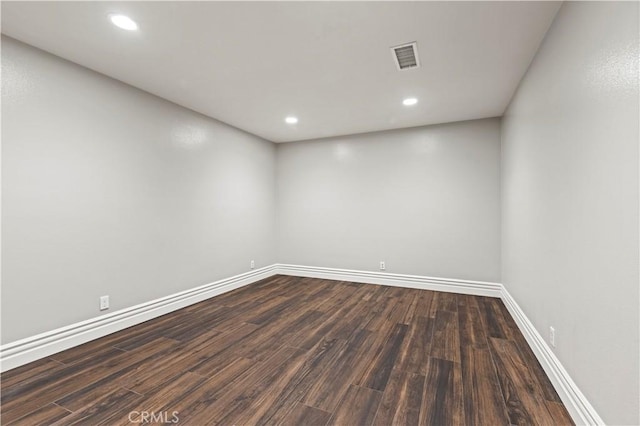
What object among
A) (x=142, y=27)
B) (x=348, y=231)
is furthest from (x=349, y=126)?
(x=142, y=27)

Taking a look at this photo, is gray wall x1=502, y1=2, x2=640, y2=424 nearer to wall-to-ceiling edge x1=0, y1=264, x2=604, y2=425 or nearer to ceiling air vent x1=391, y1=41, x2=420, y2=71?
wall-to-ceiling edge x1=0, y1=264, x2=604, y2=425

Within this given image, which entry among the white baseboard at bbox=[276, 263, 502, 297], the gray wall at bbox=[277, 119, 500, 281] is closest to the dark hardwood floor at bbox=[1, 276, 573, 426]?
the white baseboard at bbox=[276, 263, 502, 297]

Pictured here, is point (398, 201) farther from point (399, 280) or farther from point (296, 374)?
point (296, 374)

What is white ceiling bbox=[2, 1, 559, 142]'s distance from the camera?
186 centimetres

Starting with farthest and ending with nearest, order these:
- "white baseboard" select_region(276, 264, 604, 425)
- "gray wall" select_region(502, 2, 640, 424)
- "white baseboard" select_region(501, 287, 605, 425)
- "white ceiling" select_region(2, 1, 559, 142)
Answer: "white ceiling" select_region(2, 1, 559, 142) → "white baseboard" select_region(276, 264, 604, 425) → "white baseboard" select_region(501, 287, 605, 425) → "gray wall" select_region(502, 2, 640, 424)

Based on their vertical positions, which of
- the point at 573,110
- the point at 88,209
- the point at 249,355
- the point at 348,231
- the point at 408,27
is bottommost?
the point at 249,355

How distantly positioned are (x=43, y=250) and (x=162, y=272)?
44.8 inches

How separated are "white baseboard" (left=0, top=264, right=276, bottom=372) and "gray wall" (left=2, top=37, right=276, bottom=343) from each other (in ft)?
0.23

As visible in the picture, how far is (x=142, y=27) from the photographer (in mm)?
2025

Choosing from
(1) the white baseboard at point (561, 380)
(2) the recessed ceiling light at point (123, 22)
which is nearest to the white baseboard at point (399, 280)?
(1) the white baseboard at point (561, 380)

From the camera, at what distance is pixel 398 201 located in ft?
15.0

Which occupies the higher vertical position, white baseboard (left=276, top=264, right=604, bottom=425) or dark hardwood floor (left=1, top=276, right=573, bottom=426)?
white baseboard (left=276, top=264, right=604, bottom=425)

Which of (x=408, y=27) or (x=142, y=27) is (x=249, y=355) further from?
(x=408, y=27)

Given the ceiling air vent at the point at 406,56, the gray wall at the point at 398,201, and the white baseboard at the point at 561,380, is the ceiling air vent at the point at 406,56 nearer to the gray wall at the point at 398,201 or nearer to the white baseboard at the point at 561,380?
the gray wall at the point at 398,201
